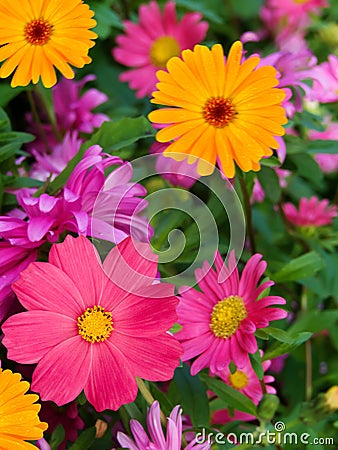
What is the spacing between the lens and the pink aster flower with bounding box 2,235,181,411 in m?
0.40

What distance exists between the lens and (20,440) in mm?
380

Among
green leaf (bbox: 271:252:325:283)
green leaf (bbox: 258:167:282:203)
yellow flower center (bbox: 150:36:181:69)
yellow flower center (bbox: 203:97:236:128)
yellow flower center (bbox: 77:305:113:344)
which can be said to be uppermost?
yellow flower center (bbox: 150:36:181:69)

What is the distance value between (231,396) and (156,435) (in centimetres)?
8

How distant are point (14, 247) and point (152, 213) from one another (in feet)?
0.41

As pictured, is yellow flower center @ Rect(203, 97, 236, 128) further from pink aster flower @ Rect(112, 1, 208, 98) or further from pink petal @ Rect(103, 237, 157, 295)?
pink aster flower @ Rect(112, 1, 208, 98)

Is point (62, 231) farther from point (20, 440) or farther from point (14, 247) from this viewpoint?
point (20, 440)

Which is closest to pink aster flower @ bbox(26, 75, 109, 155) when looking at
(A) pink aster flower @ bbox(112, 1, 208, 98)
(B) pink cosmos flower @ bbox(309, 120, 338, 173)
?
(A) pink aster flower @ bbox(112, 1, 208, 98)

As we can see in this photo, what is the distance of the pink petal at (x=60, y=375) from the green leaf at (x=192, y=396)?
0.12m

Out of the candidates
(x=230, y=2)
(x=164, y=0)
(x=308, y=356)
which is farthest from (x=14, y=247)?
→ (x=230, y=2)

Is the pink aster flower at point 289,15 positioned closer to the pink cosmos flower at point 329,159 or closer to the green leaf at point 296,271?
the pink cosmos flower at point 329,159

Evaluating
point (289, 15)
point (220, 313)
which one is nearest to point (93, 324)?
point (220, 313)

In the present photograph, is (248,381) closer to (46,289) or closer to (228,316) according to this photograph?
(228,316)

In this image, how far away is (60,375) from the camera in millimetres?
402

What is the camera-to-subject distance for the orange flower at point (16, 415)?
379 mm
